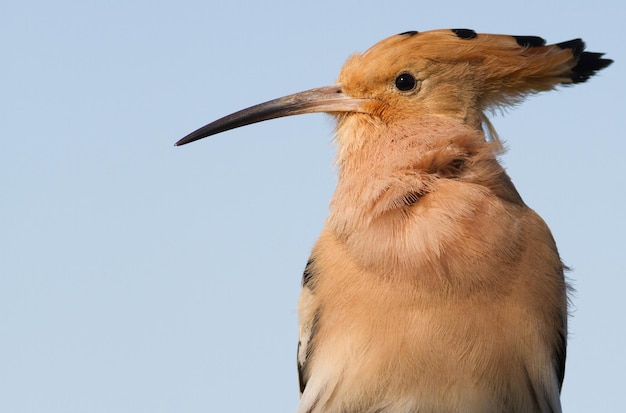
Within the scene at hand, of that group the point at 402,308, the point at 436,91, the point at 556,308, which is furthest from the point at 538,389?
the point at 436,91

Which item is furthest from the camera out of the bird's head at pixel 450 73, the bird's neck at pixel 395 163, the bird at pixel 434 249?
the bird's head at pixel 450 73

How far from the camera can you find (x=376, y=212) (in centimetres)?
313

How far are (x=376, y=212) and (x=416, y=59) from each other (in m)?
0.61

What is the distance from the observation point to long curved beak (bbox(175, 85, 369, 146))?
3.49 metres

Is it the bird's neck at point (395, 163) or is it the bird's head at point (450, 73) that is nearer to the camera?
the bird's neck at point (395, 163)

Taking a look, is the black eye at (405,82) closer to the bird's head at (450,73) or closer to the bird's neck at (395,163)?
the bird's head at (450,73)

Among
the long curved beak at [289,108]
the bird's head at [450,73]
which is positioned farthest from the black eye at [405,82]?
the long curved beak at [289,108]

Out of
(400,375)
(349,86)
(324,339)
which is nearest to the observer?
(400,375)

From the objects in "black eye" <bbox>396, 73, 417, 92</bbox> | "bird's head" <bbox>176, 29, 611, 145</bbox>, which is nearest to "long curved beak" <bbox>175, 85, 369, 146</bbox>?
"bird's head" <bbox>176, 29, 611, 145</bbox>

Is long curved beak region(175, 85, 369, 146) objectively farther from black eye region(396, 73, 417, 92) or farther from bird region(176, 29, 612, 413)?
black eye region(396, 73, 417, 92)

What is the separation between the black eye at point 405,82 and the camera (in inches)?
134

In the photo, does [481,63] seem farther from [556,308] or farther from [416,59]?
[556,308]

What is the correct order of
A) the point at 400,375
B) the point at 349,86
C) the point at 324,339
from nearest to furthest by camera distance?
1. the point at 400,375
2. the point at 324,339
3. the point at 349,86

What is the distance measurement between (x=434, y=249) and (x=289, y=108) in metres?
0.90
